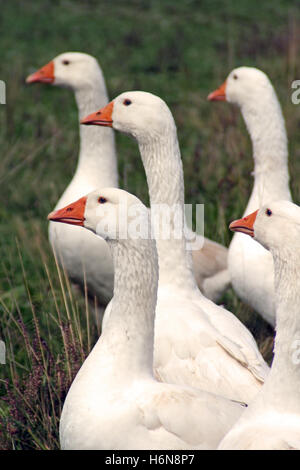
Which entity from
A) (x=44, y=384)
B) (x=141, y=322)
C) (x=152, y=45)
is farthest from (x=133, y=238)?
(x=152, y=45)

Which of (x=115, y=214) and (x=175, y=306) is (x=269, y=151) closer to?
(x=175, y=306)

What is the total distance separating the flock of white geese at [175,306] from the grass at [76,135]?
440 millimetres

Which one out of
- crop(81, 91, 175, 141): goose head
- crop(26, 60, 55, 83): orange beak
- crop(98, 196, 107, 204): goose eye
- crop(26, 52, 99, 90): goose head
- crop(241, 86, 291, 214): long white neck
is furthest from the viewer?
crop(26, 60, 55, 83): orange beak

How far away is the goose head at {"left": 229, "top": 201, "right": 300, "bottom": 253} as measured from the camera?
11.9ft

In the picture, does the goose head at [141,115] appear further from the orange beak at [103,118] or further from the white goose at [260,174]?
the white goose at [260,174]

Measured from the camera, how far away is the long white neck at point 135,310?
3.79m

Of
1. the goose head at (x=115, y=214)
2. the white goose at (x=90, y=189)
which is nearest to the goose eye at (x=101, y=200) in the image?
the goose head at (x=115, y=214)

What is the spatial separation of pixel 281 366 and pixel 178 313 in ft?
3.74

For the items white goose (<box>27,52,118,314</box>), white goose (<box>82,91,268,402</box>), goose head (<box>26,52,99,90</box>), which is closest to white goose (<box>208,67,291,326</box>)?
white goose (<box>82,91,268,402</box>)

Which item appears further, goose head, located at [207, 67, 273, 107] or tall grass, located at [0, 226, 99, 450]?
goose head, located at [207, 67, 273, 107]

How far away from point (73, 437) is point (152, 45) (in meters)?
11.6

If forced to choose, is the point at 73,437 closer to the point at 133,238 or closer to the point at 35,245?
the point at 133,238

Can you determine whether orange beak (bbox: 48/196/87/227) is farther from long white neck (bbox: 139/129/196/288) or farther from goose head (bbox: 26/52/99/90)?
goose head (bbox: 26/52/99/90)

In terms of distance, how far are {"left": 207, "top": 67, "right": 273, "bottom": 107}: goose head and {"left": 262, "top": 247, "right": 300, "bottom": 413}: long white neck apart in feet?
8.63
